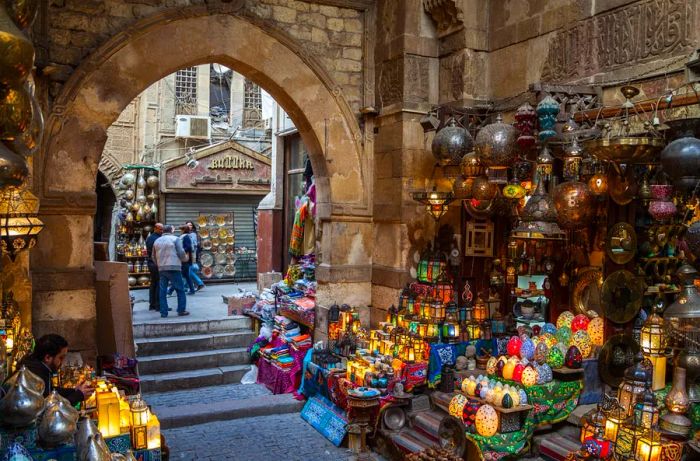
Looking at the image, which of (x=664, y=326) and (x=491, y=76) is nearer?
(x=664, y=326)

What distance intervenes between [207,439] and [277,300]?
9.33 ft

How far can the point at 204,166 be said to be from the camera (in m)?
15.6

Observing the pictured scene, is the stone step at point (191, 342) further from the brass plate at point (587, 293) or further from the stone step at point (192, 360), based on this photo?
the brass plate at point (587, 293)

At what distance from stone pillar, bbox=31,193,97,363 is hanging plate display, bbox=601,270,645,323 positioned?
16.5ft

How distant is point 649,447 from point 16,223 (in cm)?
437

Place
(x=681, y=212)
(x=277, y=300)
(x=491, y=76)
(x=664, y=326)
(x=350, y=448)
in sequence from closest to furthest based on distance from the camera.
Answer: (x=664, y=326) → (x=681, y=212) → (x=350, y=448) → (x=491, y=76) → (x=277, y=300)

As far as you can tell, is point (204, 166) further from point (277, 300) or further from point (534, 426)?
point (534, 426)

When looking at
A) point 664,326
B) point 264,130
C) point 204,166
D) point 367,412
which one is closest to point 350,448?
point 367,412

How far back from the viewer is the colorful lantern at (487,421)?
4.91 metres

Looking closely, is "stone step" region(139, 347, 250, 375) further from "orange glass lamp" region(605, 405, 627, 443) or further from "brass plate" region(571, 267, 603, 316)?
"orange glass lamp" region(605, 405, 627, 443)

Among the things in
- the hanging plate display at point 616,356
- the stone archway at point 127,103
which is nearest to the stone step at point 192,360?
the stone archway at point 127,103

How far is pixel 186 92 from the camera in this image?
732 inches

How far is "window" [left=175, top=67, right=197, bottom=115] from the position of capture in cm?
1838

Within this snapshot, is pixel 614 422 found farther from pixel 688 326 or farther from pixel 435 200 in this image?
pixel 435 200
